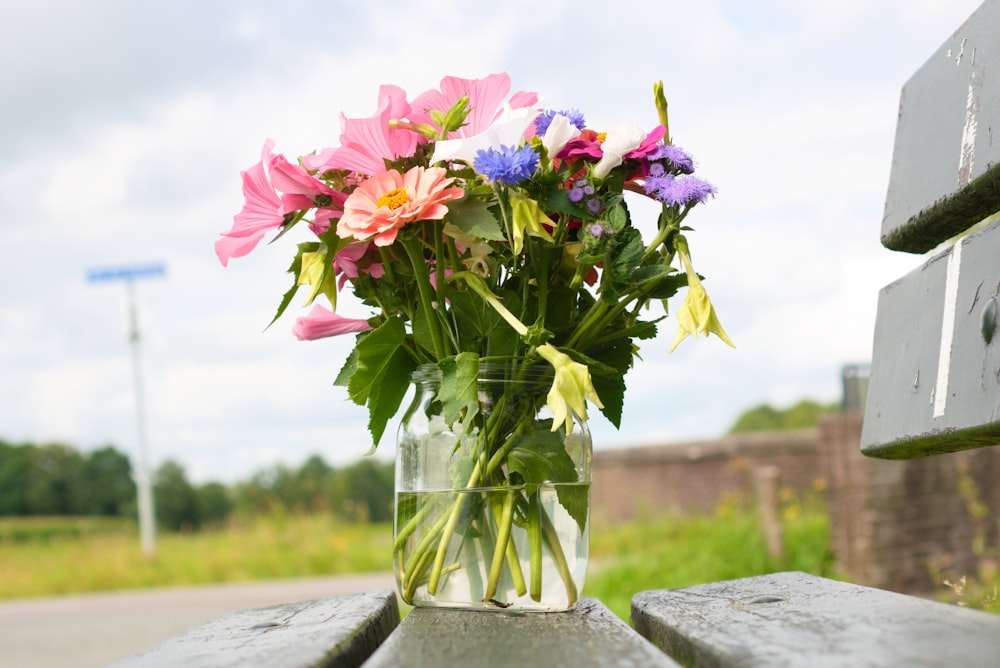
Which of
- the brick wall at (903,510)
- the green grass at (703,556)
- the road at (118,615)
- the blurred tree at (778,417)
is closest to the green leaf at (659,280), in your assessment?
the green grass at (703,556)

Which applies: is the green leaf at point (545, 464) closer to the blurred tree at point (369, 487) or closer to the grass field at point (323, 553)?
the grass field at point (323, 553)

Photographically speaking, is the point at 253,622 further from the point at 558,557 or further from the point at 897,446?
the point at 897,446

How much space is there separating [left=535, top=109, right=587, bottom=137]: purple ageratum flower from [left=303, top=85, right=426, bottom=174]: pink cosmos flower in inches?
6.7

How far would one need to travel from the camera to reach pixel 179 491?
2042 centimetres

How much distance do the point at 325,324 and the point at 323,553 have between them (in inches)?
402

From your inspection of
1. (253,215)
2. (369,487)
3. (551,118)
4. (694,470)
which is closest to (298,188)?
(253,215)

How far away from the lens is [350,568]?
10539mm

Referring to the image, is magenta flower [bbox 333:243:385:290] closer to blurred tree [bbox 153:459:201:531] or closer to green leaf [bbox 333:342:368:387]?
green leaf [bbox 333:342:368:387]

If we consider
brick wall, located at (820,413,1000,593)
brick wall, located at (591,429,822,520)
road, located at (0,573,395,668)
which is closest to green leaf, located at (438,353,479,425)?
road, located at (0,573,395,668)

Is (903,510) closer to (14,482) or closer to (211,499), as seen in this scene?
(211,499)

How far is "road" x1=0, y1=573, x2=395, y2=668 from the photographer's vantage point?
6340 millimetres

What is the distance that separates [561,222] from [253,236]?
438mm

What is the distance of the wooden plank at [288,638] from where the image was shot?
33.6 inches

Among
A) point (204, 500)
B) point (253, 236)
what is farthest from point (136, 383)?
point (253, 236)
